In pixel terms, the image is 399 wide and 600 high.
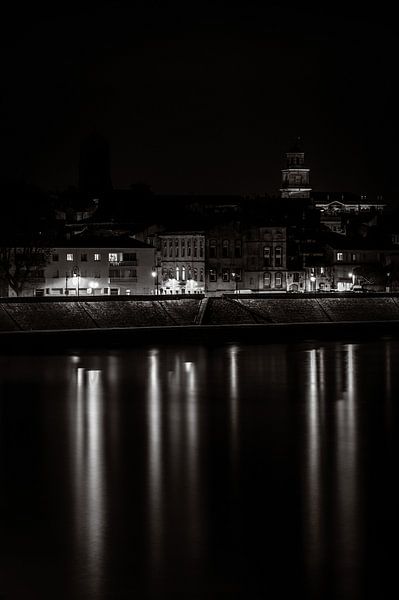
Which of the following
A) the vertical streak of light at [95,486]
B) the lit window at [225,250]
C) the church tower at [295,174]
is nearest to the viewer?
the vertical streak of light at [95,486]

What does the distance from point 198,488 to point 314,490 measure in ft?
5.91

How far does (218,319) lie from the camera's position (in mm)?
55000

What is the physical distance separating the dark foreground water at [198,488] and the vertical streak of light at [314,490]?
27 millimetres

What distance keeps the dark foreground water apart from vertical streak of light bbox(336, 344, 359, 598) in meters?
0.04

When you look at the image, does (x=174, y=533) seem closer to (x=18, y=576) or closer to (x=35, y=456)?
(x=18, y=576)

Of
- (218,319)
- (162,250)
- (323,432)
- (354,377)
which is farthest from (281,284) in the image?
(323,432)

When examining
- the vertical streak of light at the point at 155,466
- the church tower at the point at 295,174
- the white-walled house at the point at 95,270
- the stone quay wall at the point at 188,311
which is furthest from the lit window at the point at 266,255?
the church tower at the point at 295,174

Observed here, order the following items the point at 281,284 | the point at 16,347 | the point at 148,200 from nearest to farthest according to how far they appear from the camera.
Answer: the point at 16,347 → the point at 281,284 → the point at 148,200

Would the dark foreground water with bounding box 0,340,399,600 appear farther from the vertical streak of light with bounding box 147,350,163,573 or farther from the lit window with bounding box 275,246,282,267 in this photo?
the lit window with bounding box 275,246,282,267

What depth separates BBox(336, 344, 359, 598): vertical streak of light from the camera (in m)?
14.4

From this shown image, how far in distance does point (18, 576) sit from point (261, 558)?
9.81 feet

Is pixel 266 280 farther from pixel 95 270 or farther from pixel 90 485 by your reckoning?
pixel 90 485

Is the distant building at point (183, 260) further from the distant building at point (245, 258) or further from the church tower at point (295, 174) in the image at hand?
the church tower at point (295, 174)

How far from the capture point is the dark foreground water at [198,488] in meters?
14.3
